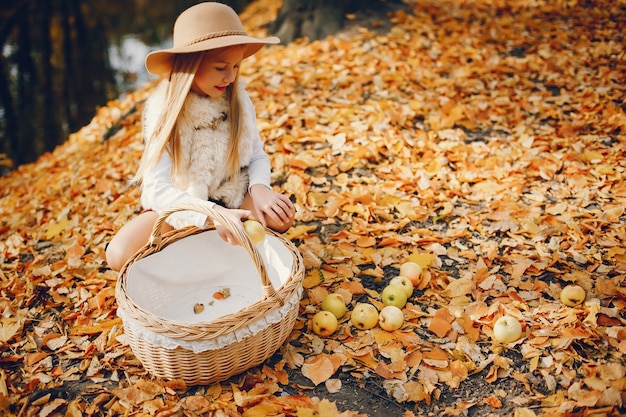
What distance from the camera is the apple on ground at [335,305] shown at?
94.4 inches

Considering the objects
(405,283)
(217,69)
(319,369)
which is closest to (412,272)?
(405,283)

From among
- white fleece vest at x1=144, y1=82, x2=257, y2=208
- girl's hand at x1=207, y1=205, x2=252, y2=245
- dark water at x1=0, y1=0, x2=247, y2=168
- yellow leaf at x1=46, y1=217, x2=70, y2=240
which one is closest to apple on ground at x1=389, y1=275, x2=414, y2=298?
girl's hand at x1=207, y1=205, x2=252, y2=245

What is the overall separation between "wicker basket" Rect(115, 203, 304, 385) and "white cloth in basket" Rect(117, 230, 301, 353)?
164mm

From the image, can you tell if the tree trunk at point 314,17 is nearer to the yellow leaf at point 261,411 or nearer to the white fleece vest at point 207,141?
the white fleece vest at point 207,141

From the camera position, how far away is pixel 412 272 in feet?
8.45

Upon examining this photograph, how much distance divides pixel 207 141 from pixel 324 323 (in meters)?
1.13

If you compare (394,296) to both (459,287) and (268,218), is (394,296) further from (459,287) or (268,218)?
(268,218)

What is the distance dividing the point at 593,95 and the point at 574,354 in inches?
111

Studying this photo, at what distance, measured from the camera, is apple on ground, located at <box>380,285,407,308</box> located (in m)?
→ 2.41

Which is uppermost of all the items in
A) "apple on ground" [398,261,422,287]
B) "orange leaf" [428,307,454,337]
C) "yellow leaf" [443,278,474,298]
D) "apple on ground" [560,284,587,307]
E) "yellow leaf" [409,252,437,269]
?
"apple on ground" [560,284,587,307]

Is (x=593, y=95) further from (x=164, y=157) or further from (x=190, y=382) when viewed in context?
(x=190, y=382)

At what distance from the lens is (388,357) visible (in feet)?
7.30

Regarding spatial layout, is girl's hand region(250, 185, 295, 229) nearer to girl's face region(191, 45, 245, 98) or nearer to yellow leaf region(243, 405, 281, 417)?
girl's face region(191, 45, 245, 98)

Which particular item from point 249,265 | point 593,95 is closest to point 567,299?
point 249,265
